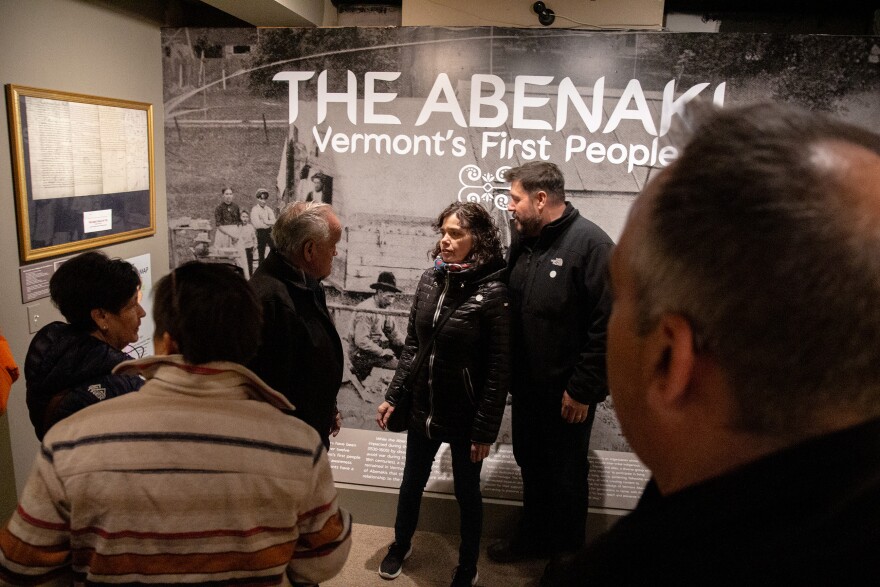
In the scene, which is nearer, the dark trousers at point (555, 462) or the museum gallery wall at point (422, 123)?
→ the dark trousers at point (555, 462)

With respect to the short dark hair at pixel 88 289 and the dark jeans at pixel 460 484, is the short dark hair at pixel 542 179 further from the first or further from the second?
the short dark hair at pixel 88 289

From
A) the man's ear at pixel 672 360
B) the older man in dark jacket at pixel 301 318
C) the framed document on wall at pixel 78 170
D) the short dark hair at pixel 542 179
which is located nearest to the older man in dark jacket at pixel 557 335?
the short dark hair at pixel 542 179

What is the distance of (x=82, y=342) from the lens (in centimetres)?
178

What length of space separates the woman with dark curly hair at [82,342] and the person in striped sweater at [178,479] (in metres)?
0.57

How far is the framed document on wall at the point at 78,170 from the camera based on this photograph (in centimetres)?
254

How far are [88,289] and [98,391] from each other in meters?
0.30

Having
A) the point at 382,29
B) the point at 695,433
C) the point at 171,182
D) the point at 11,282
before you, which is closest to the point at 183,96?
the point at 171,182

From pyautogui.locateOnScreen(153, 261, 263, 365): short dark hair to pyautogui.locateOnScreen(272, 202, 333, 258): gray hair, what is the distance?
0.86m

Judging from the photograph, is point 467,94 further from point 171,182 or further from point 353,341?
point 171,182

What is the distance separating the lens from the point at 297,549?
136cm

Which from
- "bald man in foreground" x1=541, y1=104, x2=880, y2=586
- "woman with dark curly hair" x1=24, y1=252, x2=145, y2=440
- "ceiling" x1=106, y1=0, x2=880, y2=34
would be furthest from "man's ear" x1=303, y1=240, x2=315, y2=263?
"bald man in foreground" x1=541, y1=104, x2=880, y2=586

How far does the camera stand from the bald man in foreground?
1.35ft

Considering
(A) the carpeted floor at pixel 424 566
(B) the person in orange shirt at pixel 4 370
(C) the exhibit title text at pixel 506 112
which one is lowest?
(A) the carpeted floor at pixel 424 566

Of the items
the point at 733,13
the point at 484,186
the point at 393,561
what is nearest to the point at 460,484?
the point at 393,561
